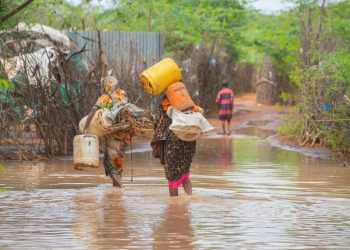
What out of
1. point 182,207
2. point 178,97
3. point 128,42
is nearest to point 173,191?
point 182,207

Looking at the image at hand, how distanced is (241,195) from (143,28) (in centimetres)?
2588

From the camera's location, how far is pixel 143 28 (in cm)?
3684

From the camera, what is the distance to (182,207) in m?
10.2

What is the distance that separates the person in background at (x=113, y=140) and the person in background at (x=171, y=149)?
122cm

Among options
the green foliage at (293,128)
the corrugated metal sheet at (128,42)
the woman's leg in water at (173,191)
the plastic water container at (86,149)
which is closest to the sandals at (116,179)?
the plastic water container at (86,149)

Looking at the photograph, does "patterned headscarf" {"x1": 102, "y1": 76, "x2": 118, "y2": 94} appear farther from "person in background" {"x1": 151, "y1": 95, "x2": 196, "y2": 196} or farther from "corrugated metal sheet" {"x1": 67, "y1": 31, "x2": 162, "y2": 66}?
"corrugated metal sheet" {"x1": 67, "y1": 31, "x2": 162, "y2": 66}

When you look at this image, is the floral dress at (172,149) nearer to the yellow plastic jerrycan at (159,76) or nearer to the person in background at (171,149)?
the person in background at (171,149)

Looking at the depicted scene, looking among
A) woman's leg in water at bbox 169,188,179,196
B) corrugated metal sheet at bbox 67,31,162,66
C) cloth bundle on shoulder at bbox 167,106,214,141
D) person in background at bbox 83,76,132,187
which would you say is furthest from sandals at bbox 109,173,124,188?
corrugated metal sheet at bbox 67,31,162,66

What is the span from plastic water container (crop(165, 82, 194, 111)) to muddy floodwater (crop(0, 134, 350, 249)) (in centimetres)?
102

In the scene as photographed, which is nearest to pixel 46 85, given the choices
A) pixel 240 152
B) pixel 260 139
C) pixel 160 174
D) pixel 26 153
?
pixel 26 153

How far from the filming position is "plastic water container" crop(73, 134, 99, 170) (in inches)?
463

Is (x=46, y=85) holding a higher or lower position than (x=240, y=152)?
higher

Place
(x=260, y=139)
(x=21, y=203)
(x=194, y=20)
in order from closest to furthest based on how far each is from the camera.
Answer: (x=21, y=203)
(x=260, y=139)
(x=194, y=20)

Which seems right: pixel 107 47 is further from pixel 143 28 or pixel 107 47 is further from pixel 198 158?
pixel 143 28
